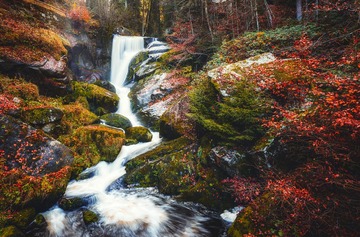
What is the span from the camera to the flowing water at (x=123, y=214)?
515cm

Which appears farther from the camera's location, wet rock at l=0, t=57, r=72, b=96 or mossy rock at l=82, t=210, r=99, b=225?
wet rock at l=0, t=57, r=72, b=96

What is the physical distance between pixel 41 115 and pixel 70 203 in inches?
151

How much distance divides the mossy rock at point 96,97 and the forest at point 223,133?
0.07 m

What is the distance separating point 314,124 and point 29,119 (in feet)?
29.4

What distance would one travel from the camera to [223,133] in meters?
5.92

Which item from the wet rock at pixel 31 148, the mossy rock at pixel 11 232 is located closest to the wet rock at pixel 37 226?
the mossy rock at pixel 11 232

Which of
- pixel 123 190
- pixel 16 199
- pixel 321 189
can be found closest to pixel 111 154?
pixel 123 190

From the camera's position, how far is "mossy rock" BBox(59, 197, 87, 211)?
19.0ft

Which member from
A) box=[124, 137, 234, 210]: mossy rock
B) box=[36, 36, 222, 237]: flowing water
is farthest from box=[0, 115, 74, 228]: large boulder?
box=[124, 137, 234, 210]: mossy rock

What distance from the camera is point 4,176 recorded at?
16.4 feet

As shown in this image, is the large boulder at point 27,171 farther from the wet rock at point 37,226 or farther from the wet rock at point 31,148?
the wet rock at point 37,226

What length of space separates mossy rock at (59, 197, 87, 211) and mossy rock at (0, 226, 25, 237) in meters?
1.38

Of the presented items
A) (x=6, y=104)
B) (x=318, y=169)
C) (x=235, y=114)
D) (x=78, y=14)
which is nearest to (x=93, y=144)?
(x=6, y=104)

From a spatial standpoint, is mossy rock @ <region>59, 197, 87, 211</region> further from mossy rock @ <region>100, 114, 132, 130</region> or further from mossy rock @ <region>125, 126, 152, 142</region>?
mossy rock @ <region>100, 114, 132, 130</region>
